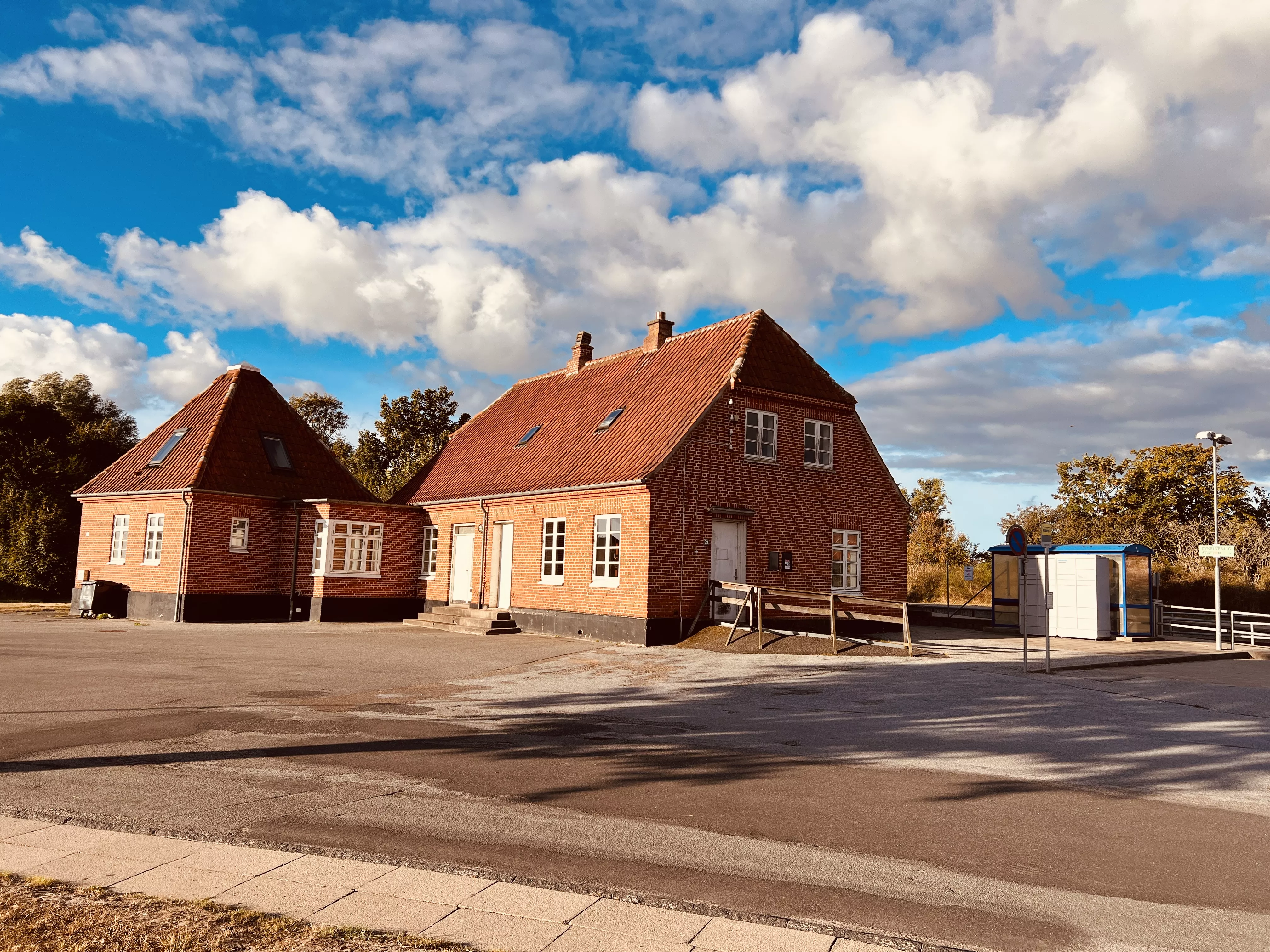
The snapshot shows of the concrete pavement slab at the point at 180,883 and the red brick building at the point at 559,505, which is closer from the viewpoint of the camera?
the concrete pavement slab at the point at 180,883

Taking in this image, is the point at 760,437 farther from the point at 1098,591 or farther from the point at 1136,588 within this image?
the point at 1136,588

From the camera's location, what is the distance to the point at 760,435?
21953 mm

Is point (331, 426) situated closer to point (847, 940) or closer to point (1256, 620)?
point (1256, 620)

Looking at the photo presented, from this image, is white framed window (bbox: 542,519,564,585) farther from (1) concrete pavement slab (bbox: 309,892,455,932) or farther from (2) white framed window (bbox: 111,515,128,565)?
(1) concrete pavement slab (bbox: 309,892,455,932)

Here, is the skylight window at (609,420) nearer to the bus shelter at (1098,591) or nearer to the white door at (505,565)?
the white door at (505,565)

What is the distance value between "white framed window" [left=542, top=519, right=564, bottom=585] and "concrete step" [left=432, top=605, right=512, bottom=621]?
4.92ft

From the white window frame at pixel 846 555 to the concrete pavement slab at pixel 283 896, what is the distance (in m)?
19.2

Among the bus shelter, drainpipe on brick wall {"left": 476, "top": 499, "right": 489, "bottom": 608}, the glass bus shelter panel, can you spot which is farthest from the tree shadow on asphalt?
drainpipe on brick wall {"left": 476, "top": 499, "right": 489, "bottom": 608}

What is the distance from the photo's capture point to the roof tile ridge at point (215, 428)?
2575 centimetres

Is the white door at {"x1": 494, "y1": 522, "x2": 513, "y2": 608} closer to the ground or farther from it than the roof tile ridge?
closer to the ground

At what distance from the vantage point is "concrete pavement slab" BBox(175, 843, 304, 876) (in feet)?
16.3

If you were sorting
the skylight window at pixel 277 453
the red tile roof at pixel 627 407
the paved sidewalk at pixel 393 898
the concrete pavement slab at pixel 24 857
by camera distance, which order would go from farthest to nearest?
the skylight window at pixel 277 453 < the red tile roof at pixel 627 407 < the concrete pavement slab at pixel 24 857 < the paved sidewalk at pixel 393 898

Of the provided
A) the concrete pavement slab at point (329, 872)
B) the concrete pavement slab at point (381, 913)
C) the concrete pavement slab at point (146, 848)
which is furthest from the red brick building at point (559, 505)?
the concrete pavement slab at point (381, 913)

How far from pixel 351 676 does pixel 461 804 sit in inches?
311
